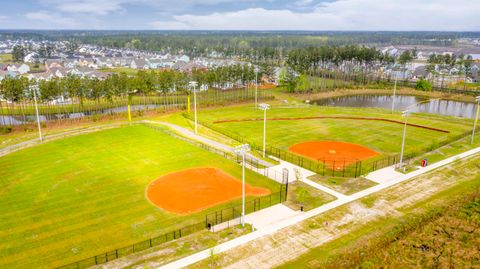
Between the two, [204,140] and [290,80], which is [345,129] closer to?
[204,140]

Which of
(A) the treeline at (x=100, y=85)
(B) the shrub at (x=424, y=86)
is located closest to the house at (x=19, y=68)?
(A) the treeline at (x=100, y=85)

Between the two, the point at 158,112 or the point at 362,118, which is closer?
the point at 362,118

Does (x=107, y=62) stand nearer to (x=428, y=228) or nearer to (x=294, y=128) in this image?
(x=294, y=128)

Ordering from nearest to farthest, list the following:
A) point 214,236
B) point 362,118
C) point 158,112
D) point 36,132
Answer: point 214,236, point 36,132, point 362,118, point 158,112

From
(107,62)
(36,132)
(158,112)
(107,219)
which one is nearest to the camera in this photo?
(107,219)

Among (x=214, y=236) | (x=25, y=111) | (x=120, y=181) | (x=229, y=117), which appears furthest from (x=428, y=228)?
(x=25, y=111)

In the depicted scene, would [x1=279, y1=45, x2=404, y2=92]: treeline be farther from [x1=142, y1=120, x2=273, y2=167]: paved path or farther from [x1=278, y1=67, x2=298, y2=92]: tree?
[x1=142, y1=120, x2=273, y2=167]: paved path

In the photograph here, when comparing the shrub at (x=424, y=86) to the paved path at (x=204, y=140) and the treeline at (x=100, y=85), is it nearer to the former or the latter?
the treeline at (x=100, y=85)

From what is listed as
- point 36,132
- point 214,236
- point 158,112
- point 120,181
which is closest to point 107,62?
point 158,112
